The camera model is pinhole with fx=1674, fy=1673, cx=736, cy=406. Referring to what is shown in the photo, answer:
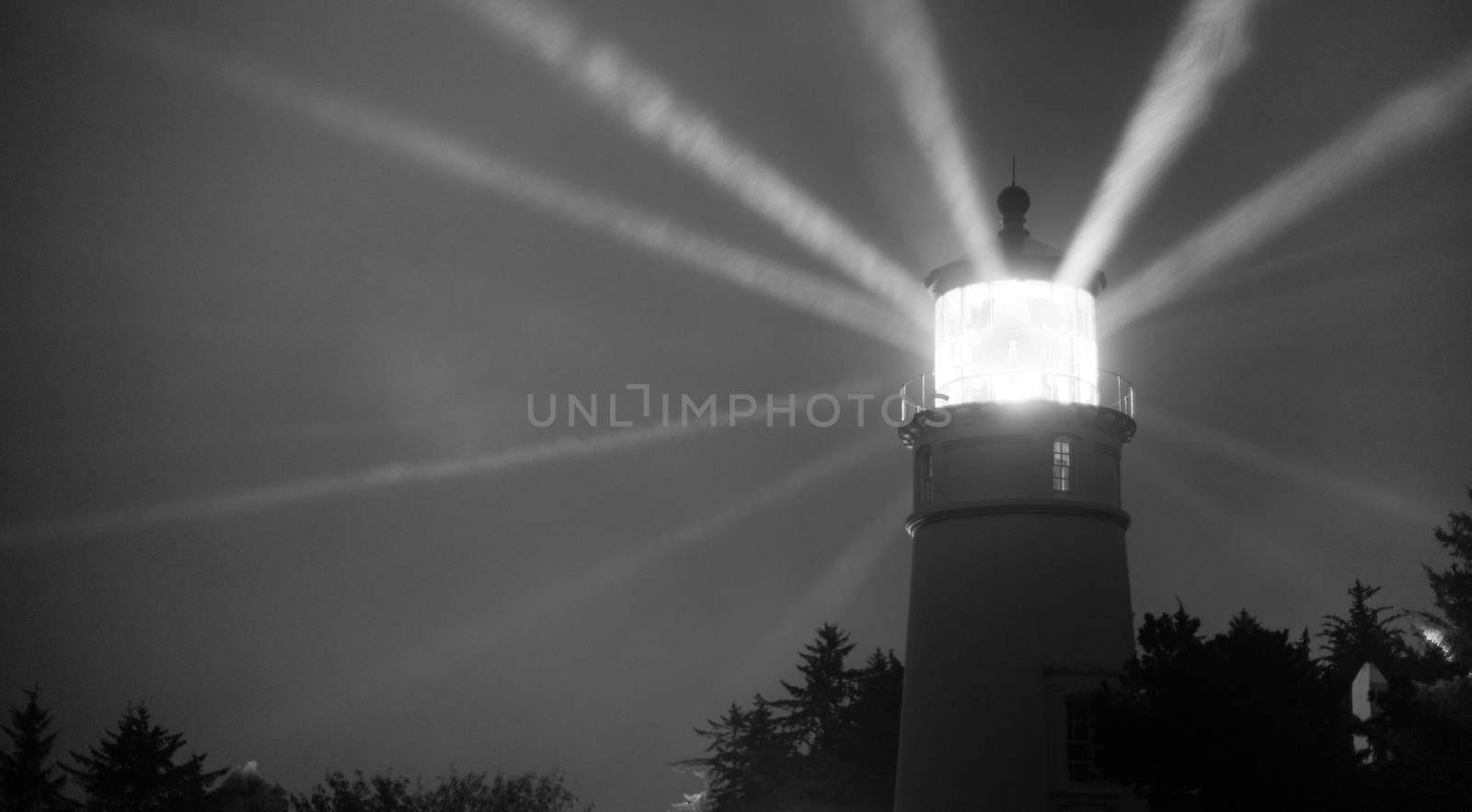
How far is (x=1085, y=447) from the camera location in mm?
23750

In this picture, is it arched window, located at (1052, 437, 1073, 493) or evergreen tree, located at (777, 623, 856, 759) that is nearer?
arched window, located at (1052, 437, 1073, 493)

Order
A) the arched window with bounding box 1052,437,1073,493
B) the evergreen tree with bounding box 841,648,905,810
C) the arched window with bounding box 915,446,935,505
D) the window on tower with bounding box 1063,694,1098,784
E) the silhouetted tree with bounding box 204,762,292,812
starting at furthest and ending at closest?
the silhouetted tree with bounding box 204,762,292,812
the evergreen tree with bounding box 841,648,905,810
the arched window with bounding box 915,446,935,505
the arched window with bounding box 1052,437,1073,493
the window on tower with bounding box 1063,694,1098,784

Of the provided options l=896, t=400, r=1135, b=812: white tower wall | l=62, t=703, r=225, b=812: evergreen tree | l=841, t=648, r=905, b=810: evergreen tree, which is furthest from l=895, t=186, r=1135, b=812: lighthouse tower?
l=62, t=703, r=225, b=812: evergreen tree

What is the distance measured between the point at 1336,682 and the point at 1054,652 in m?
3.87

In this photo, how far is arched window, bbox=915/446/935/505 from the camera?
24547 mm

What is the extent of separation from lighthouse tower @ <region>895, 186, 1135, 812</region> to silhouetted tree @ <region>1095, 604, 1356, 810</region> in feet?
5.96

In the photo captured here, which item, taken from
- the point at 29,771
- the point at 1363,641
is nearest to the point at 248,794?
the point at 29,771

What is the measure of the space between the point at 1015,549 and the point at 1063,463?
4.69 feet

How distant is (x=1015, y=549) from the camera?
23438 millimetres

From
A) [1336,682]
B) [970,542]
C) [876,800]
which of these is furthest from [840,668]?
[1336,682]

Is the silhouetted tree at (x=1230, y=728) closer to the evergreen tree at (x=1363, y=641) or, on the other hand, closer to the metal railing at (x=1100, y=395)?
the metal railing at (x=1100, y=395)

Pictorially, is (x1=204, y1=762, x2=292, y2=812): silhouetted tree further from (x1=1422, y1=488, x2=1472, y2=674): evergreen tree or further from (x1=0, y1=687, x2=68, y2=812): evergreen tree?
(x1=1422, y1=488, x2=1472, y2=674): evergreen tree

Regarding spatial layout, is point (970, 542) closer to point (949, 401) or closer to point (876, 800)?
point (949, 401)

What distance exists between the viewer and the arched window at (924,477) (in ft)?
80.5
